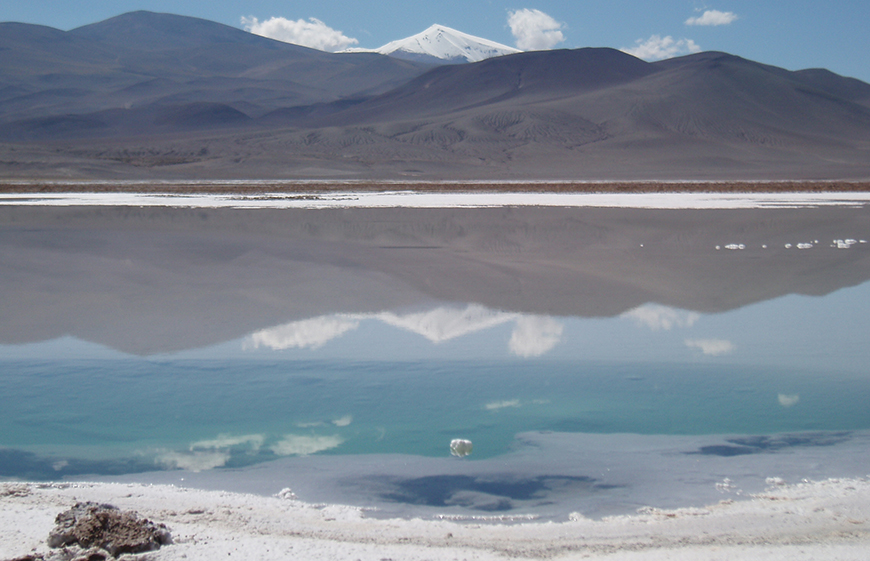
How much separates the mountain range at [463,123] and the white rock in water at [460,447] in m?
44.9

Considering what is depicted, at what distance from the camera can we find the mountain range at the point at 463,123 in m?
62.8

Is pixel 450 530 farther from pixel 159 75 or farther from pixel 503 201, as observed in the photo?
pixel 159 75

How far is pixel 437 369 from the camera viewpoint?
575 cm

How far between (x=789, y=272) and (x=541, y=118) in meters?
80.8

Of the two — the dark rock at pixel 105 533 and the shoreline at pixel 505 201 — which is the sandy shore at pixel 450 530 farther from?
the shoreline at pixel 505 201

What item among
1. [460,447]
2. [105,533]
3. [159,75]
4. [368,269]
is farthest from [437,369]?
[159,75]

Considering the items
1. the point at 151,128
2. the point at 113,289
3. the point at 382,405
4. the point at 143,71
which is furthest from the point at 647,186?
the point at 143,71

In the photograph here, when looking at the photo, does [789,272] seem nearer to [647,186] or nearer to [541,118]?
[647,186]

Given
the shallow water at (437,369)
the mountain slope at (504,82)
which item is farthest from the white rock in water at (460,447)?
the mountain slope at (504,82)

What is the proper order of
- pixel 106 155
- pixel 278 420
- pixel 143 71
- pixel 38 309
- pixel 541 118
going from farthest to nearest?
pixel 143 71 < pixel 541 118 < pixel 106 155 < pixel 38 309 < pixel 278 420

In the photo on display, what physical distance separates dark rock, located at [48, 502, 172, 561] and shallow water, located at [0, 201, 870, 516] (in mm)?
724

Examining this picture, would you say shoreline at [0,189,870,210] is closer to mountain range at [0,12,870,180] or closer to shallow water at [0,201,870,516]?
shallow water at [0,201,870,516]

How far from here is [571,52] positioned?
12700 centimetres

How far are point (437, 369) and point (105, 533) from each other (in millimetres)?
3008
